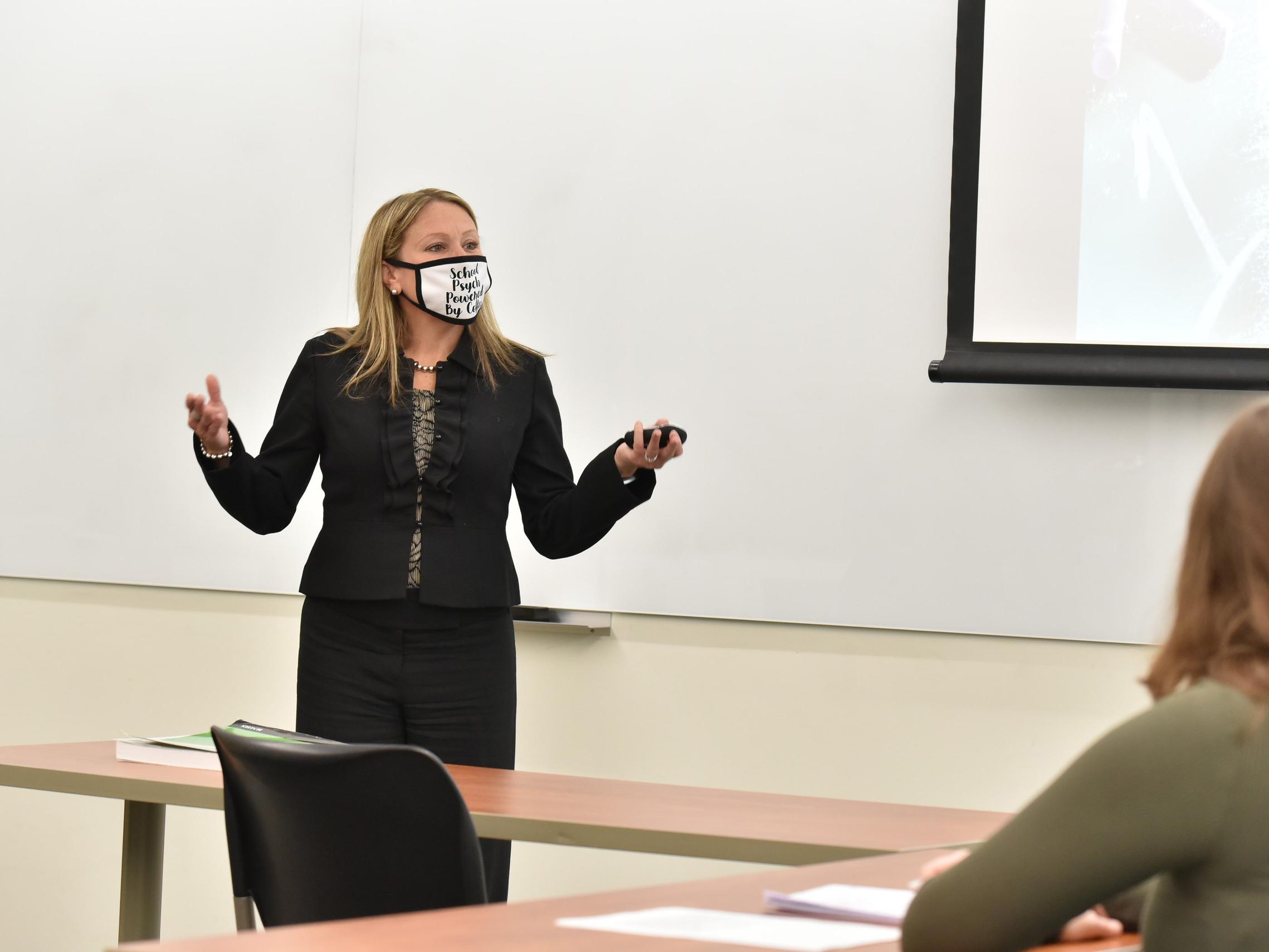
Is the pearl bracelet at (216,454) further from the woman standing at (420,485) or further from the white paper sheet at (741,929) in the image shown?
the white paper sheet at (741,929)

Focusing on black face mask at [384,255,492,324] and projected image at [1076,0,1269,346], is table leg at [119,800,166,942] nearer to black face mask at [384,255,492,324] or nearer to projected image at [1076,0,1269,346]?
black face mask at [384,255,492,324]

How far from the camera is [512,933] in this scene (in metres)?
1.04

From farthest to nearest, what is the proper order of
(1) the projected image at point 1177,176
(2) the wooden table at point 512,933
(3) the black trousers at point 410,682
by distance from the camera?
(1) the projected image at point 1177,176
(3) the black trousers at point 410,682
(2) the wooden table at point 512,933

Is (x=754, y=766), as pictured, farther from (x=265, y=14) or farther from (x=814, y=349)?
(x=265, y=14)

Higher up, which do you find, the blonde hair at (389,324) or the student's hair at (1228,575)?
the blonde hair at (389,324)

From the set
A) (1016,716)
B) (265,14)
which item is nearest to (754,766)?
(1016,716)

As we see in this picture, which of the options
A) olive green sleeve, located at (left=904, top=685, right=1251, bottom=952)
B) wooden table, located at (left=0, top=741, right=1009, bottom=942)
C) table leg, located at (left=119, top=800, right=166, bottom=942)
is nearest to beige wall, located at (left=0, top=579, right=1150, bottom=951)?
wooden table, located at (left=0, top=741, right=1009, bottom=942)

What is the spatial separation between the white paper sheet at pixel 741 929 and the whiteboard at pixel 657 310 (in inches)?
63.7

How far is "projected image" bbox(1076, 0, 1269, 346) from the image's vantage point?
2551 mm

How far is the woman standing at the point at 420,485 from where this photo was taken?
2207 millimetres

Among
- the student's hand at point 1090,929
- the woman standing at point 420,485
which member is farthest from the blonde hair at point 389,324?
the student's hand at point 1090,929

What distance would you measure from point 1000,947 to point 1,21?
134 inches

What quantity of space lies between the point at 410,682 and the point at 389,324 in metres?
0.66

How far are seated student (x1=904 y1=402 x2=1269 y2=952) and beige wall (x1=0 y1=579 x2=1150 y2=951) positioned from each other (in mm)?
1714
